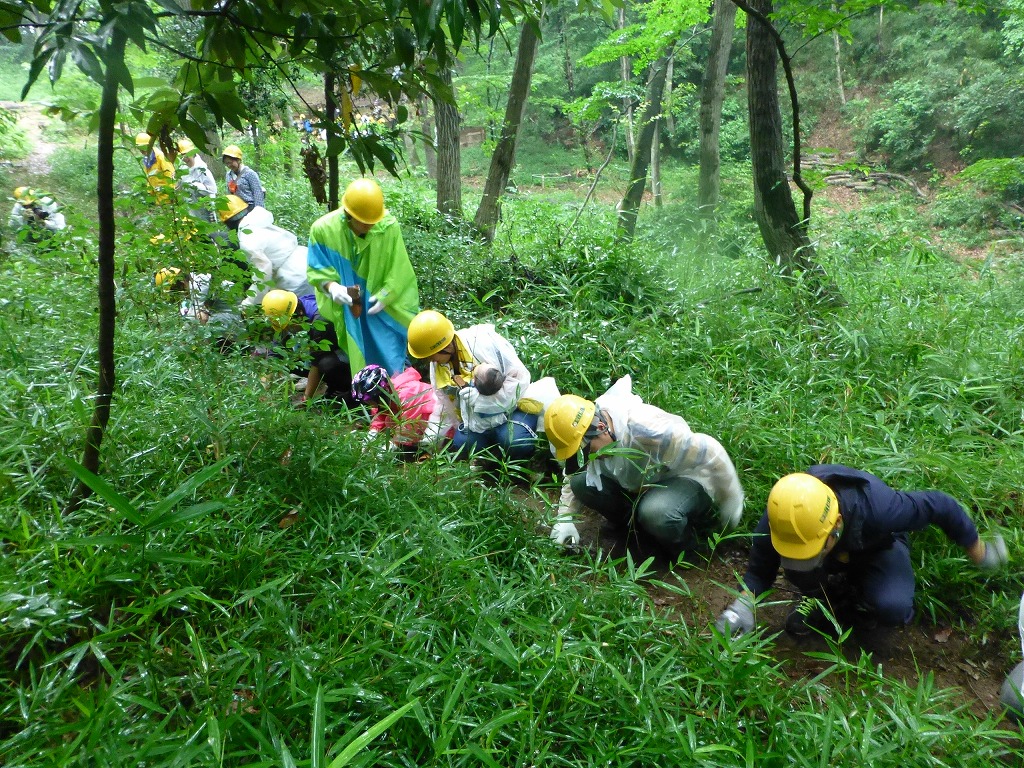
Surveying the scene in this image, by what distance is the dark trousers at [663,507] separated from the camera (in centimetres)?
292

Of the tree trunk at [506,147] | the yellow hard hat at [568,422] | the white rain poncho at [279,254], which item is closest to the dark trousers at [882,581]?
the yellow hard hat at [568,422]

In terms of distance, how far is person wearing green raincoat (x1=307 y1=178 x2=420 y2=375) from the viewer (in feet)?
13.7

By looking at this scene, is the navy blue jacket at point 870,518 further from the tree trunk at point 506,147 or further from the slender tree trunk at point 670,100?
the slender tree trunk at point 670,100

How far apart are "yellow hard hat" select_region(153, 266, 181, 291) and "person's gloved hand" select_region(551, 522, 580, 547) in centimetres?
191

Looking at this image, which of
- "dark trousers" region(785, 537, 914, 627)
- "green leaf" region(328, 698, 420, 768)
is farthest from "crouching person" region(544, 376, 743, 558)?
"green leaf" region(328, 698, 420, 768)

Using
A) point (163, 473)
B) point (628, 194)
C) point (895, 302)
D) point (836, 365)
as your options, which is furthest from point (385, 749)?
point (628, 194)

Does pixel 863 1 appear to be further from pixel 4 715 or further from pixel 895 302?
pixel 4 715

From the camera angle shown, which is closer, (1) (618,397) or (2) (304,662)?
(2) (304,662)

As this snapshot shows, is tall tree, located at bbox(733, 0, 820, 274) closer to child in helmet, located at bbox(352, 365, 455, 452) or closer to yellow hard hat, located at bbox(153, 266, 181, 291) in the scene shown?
child in helmet, located at bbox(352, 365, 455, 452)

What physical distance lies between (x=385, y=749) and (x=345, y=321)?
2993 millimetres

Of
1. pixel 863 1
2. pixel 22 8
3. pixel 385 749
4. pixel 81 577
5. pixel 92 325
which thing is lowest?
pixel 385 749

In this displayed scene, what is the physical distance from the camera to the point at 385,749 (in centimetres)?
172

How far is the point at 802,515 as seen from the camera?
2.34m

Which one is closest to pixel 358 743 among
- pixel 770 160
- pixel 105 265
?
pixel 105 265
